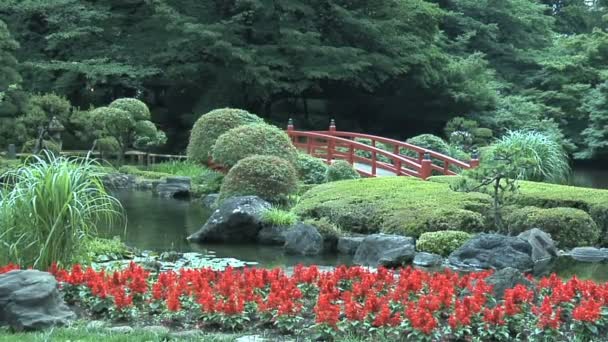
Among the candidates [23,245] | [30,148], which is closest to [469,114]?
[30,148]

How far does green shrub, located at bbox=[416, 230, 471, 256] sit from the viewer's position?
11070 mm

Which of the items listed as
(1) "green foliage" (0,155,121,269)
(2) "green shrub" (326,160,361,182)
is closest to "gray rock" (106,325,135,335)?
(1) "green foliage" (0,155,121,269)

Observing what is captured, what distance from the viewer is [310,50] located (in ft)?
88.4

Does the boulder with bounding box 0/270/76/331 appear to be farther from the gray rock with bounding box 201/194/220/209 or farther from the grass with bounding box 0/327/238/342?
the gray rock with bounding box 201/194/220/209

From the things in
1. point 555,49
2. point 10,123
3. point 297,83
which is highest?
point 555,49

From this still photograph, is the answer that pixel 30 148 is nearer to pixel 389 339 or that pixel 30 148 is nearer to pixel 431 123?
pixel 431 123

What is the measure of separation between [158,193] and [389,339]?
47.4ft

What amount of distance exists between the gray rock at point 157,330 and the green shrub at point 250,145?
11480 mm

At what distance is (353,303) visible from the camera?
17.7 feet

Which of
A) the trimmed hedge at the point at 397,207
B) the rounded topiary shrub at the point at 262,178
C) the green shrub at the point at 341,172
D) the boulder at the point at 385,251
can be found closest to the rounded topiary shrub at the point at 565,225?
the trimmed hedge at the point at 397,207

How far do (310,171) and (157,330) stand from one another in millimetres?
13108

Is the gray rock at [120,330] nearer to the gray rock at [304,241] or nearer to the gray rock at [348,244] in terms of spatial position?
the gray rock at [304,241]

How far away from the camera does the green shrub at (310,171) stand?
18.3 metres

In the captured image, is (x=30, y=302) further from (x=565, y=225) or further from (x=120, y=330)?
(x=565, y=225)
